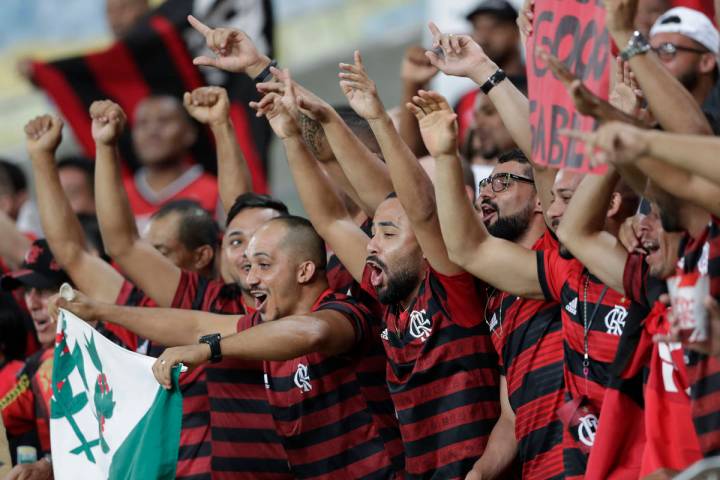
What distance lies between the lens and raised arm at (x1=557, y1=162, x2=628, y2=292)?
177 inches

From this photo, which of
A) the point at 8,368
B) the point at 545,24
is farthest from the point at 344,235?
the point at 8,368

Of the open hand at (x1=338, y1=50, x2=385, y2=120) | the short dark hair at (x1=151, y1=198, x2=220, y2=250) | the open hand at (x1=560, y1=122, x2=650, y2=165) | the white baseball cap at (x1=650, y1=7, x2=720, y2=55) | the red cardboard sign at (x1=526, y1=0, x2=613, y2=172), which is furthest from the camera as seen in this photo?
the short dark hair at (x1=151, y1=198, x2=220, y2=250)

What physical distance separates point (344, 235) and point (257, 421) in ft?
2.87

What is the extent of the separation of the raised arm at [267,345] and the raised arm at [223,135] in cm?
154

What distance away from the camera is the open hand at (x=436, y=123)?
487 cm

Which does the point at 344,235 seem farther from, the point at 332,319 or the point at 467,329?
the point at 467,329

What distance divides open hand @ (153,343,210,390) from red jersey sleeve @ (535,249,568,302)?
1225 mm

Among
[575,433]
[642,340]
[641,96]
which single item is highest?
[641,96]

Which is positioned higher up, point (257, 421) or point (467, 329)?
point (467, 329)

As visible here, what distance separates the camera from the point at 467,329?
523 centimetres

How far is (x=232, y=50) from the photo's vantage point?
247 inches

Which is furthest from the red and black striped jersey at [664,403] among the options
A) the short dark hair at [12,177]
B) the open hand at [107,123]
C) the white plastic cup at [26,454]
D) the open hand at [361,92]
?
the short dark hair at [12,177]

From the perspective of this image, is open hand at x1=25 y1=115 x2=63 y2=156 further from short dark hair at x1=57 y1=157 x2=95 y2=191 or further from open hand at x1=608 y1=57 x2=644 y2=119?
open hand at x1=608 y1=57 x2=644 y2=119

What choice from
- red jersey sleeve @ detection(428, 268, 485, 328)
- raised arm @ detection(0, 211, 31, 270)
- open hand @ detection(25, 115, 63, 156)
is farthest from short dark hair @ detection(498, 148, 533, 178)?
raised arm @ detection(0, 211, 31, 270)
